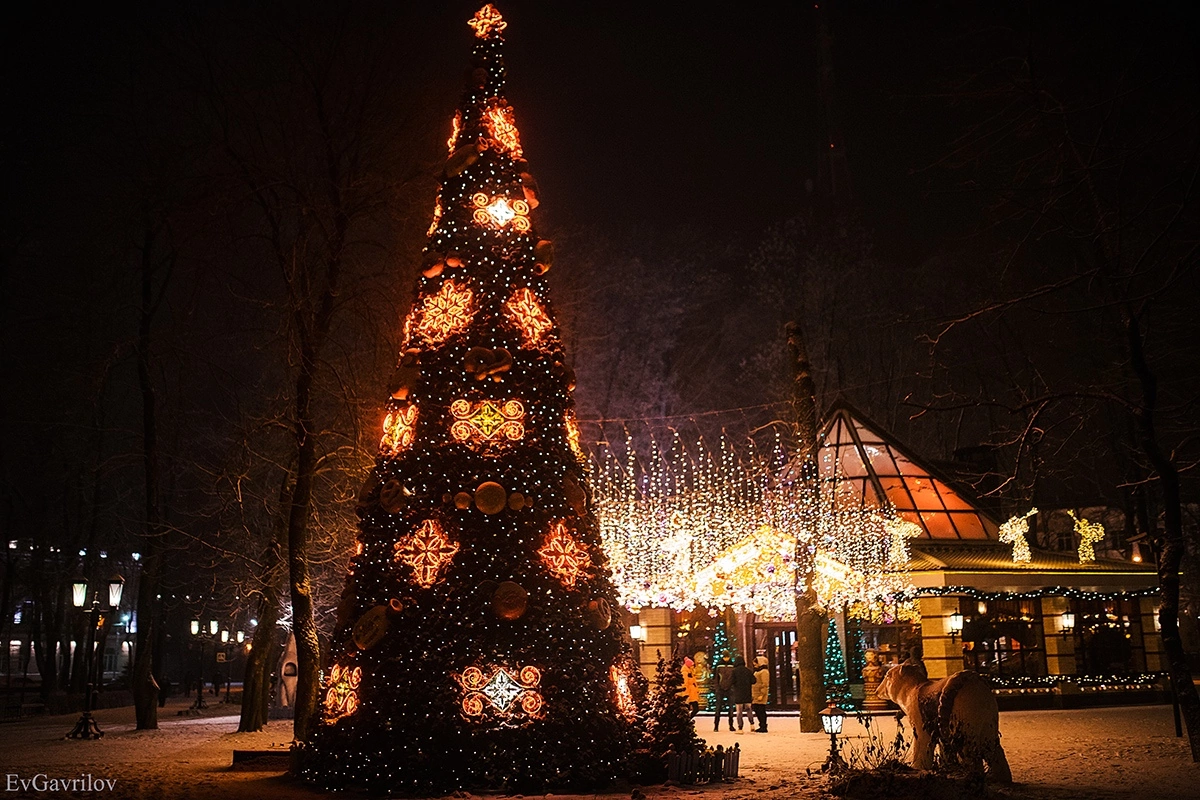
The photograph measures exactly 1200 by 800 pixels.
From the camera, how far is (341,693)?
35.4ft

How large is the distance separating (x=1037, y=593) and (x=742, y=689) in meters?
9.26

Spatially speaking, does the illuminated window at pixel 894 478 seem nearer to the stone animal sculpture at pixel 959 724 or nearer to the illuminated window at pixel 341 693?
the stone animal sculpture at pixel 959 724

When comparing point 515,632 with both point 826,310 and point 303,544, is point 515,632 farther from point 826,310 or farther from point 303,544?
point 826,310

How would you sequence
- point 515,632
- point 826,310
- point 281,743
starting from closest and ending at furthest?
1. point 515,632
2. point 281,743
3. point 826,310

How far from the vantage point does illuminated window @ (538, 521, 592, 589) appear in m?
10.8

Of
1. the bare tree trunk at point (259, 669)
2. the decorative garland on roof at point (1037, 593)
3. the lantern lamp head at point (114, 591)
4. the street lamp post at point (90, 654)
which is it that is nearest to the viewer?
the street lamp post at point (90, 654)

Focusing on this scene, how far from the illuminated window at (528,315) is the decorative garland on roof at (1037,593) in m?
14.8

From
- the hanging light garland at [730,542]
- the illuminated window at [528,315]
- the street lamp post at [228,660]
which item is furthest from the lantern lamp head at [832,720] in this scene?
the street lamp post at [228,660]

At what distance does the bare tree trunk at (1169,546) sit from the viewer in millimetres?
12258

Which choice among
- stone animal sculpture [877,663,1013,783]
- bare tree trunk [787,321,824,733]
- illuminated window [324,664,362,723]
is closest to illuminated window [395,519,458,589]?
illuminated window [324,664,362,723]

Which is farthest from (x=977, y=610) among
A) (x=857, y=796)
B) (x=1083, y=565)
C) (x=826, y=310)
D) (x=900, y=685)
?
(x=857, y=796)

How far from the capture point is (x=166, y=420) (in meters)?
22.4

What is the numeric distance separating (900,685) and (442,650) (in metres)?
5.21

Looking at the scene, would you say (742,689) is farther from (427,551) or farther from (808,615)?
(427,551)
